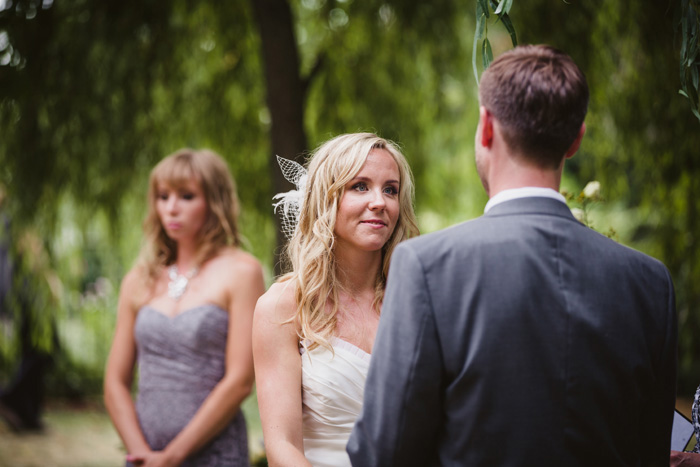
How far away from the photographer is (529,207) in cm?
140

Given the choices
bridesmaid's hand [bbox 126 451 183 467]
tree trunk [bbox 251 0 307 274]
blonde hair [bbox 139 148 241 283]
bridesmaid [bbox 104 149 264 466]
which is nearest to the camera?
bridesmaid's hand [bbox 126 451 183 467]

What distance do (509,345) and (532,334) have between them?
0.05m

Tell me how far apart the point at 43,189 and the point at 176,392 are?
240cm

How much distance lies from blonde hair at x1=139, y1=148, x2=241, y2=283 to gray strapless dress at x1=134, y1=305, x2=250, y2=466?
32 centimetres

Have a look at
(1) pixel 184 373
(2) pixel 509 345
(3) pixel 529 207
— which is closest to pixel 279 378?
(2) pixel 509 345

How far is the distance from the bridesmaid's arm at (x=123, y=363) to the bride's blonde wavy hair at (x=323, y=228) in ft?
4.46

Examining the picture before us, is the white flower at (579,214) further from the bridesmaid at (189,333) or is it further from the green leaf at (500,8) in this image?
the bridesmaid at (189,333)

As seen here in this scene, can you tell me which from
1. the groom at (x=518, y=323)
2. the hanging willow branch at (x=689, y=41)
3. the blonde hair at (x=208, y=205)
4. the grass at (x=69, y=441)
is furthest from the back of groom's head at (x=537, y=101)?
the grass at (x=69, y=441)

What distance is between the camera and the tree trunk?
4332 millimetres

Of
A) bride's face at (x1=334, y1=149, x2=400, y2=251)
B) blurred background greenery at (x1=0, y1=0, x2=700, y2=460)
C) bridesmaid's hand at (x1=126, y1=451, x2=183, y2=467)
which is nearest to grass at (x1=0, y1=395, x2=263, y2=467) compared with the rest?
blurred background greenery at (x1=0, y1=0, x2=700, y2=460)

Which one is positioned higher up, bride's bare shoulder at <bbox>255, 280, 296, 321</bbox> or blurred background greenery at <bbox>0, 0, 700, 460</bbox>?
blurred background greenery at <bbox>0, 0, 700, 460</bbox>

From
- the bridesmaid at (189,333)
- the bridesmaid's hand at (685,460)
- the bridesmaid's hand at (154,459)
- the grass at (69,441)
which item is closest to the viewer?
the bridesmaid's hand at (685,460)

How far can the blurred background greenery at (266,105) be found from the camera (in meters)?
4.37

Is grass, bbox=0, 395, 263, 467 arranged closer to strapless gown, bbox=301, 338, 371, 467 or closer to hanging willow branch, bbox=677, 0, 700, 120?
strapless gown, bbox=301, 338, 371, 467
